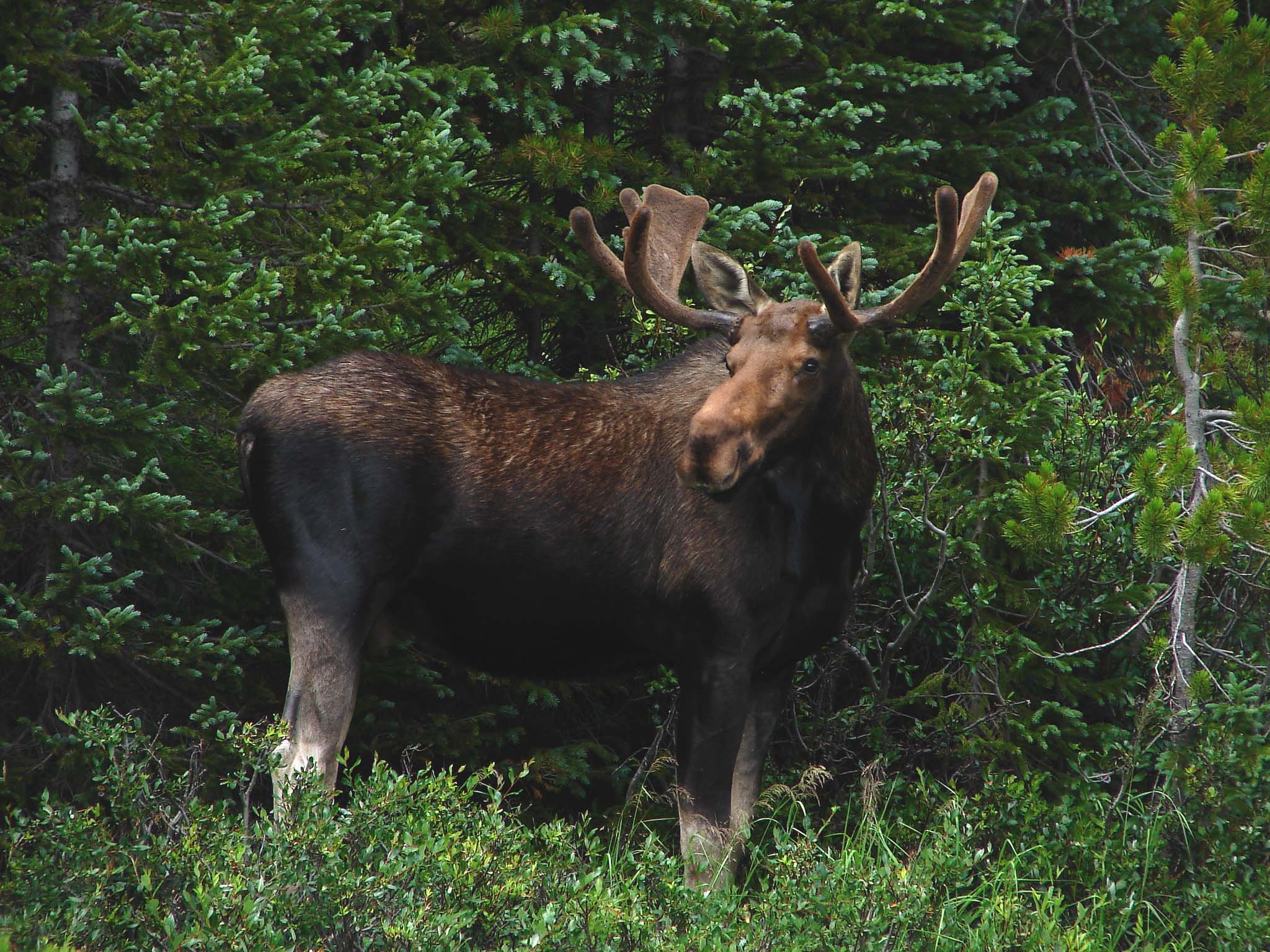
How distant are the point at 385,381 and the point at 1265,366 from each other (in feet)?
14.2

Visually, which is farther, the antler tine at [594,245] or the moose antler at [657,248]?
the antler tine at [594,245]

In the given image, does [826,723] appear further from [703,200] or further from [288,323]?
[288,323]

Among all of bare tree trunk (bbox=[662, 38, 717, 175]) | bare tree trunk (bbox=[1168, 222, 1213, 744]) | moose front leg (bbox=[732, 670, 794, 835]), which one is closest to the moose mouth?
moose front leg (bbox=[732, 670, 794, 835])

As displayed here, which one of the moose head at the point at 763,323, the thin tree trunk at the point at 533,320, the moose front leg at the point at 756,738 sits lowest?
the moose front leg at the point at 756,738

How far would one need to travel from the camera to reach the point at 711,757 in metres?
5.13

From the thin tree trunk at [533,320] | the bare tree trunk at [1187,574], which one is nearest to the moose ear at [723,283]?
the bare tree trunk at [1187,574]

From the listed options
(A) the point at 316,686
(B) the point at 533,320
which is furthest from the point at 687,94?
(A) the point at 316,686

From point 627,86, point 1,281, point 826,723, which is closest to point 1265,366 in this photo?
point 826,723

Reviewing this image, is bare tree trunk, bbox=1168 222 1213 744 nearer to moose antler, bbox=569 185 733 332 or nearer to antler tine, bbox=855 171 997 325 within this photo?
antler tine, bbox=855 171 997 325

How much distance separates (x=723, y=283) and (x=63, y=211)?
2.94 metres

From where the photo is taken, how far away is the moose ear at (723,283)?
5445mm

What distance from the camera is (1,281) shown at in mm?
5590

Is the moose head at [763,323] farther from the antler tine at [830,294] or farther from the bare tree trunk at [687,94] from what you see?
the bare tree trunk at [687,94]

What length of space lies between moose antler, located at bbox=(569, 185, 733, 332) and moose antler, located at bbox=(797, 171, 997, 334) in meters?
0.56
